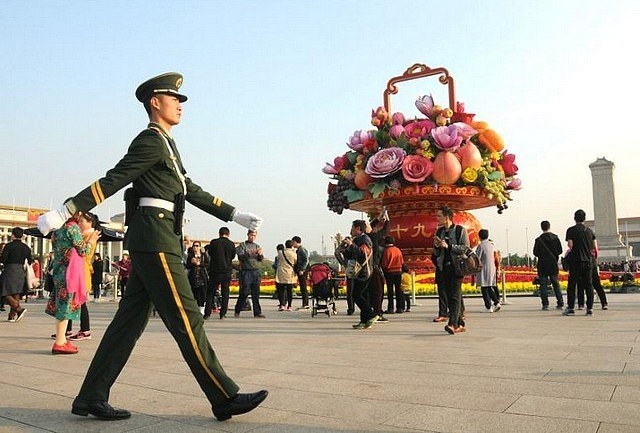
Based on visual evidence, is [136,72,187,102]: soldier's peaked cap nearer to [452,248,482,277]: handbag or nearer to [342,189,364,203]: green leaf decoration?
[452,248,482,277]: handbag

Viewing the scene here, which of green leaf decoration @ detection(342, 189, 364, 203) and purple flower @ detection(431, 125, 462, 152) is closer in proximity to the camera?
purple flower @ detection(431, 125, 462, 152)

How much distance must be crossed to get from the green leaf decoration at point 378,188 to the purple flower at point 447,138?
1.92 m

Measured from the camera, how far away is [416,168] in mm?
16172

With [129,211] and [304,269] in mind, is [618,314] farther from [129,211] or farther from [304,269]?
[129,211]

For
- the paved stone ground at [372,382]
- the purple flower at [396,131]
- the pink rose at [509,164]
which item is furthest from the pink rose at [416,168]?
the paved stone ground at [372,382]

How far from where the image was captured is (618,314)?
31.3 ft

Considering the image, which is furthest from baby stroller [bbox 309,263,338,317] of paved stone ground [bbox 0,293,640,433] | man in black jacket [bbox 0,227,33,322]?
man in black jacket [bbox 0,227,33,322]

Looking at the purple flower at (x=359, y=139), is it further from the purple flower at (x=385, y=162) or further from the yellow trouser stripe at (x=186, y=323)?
the yellow trouser stripe at (x=186, y=323)

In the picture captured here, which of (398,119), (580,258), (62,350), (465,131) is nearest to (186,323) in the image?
(62,350)

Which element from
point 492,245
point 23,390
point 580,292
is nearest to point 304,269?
point 492,245

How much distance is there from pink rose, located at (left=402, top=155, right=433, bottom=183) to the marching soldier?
42.4 feet

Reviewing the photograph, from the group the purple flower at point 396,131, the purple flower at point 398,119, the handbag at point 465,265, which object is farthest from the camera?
the purple flower at point 398,119

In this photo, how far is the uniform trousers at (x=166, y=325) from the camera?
321cm

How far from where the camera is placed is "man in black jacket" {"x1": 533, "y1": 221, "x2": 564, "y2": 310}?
11.1 metres
